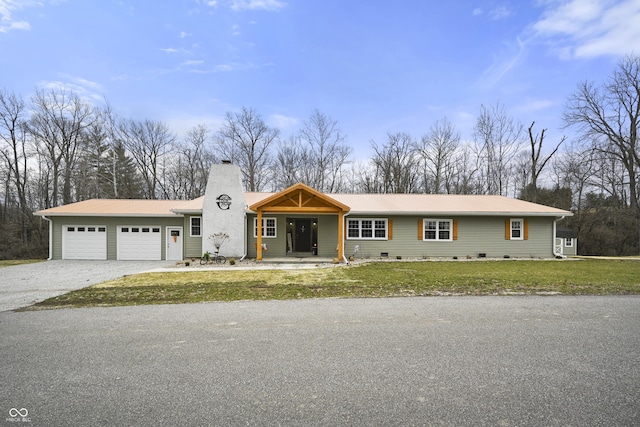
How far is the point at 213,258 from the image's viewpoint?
48.5 ft

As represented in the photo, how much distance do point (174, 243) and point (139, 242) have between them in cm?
194

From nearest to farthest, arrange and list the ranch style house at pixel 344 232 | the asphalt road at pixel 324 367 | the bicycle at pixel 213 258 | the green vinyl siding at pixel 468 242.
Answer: the asphalt road at pixel 324 367 → the bicycle at pixel 213 258 → the ranch style house at pixel 344 232 → the green vinyl siding at pixel 468 242

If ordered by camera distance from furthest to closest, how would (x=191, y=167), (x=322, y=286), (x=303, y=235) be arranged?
(x=191, y=167) < (x=303, y=235) < (x=322, y=286)

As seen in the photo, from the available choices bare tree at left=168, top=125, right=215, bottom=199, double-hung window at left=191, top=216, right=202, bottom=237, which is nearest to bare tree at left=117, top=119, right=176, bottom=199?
bare tree at left=168, top=125, right=215, bottom=199

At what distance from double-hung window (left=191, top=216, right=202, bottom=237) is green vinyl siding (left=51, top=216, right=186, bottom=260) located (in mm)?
717

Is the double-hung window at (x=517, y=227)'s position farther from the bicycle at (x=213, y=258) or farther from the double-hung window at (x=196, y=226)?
the double-hung window at (x=196, y=226)

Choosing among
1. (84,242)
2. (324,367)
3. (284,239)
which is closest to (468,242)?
(284,239)

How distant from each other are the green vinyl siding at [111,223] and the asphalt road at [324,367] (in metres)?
11.2

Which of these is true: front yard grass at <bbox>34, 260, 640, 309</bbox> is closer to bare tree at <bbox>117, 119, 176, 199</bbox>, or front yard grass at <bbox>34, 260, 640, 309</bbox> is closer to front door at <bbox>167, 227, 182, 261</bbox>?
front door at <bbox>167, 227, 182, 261</bbox>

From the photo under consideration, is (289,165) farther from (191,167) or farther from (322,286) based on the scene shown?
(322,286)

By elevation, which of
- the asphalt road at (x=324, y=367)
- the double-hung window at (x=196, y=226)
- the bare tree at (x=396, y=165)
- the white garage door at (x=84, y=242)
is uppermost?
the bare tree at (x=396, y=165)

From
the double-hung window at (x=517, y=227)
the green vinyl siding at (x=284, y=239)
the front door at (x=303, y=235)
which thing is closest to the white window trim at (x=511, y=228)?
the double-hung window at (x=517, y=227)

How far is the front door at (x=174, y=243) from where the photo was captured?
646 inches

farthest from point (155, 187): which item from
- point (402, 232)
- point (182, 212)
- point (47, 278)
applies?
point (402, 232)
